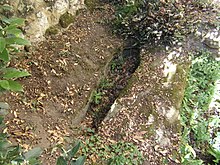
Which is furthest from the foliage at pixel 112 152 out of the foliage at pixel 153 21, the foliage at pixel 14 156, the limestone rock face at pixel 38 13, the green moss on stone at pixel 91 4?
the green moss on stone at pixel 91 4

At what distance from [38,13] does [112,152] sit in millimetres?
2035

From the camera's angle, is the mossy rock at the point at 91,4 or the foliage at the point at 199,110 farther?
the mossy rock at the point at 91,4

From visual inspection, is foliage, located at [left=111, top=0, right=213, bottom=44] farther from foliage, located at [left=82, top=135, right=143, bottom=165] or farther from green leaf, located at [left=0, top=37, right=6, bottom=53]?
green leaf, located at [left=0, top=37, right=6, bottom=53]

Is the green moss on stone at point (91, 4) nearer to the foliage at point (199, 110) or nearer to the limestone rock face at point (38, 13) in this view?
the limestone rock face at point (38, 13)

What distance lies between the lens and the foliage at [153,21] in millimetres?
4863

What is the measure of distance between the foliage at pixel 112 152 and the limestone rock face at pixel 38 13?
Result: 1.62m

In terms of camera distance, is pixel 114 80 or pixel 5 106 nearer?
pixel 5 106

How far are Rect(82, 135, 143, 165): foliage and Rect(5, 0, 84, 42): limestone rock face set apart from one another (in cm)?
162

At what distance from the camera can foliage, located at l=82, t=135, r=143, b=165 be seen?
3.39 m

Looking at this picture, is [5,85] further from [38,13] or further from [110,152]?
[38,13]

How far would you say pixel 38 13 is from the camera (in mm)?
4246

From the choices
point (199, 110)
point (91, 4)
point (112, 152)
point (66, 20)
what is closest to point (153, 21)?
point (91, 4)

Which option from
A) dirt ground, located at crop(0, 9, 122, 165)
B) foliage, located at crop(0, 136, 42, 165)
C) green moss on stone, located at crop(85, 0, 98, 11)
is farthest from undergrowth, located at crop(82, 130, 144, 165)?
green moss on stone, located at crop(85, 0, 98, 11)

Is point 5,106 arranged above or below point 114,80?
above
